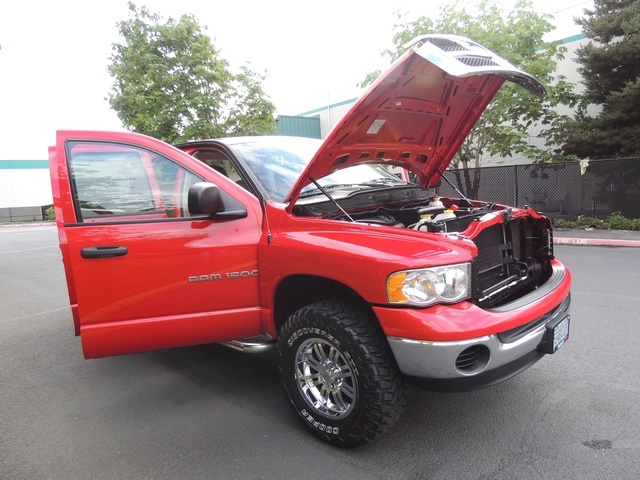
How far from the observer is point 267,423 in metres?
2.84

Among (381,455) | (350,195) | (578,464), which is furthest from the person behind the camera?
(350,195)

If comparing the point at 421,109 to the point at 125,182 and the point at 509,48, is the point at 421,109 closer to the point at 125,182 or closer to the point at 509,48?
the point at 125,182

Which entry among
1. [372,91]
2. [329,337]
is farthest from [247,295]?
[372,91]

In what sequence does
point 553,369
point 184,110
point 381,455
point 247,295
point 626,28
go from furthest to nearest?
point 184,110 < point 626,28 < point 553,369 < point 247,295 < point 381,455

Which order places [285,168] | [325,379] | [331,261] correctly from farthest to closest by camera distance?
[285,168] → [325,379] → [331,261]

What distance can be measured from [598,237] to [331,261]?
Result: 35.3 ft

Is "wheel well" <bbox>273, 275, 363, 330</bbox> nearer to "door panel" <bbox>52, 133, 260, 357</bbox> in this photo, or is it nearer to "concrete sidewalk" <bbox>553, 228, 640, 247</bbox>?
"door panel" <bbox>52, 133, 260, 357</bbox>

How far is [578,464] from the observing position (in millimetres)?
2299

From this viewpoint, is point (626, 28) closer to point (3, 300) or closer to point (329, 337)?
point (329, 337)

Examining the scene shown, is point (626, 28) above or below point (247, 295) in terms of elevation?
above

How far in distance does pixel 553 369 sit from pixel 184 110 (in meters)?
15.1

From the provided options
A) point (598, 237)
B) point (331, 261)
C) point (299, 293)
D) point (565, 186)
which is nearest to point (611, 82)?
point (565, 186)

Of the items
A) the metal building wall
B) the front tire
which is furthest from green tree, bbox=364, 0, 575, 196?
the metal building wall

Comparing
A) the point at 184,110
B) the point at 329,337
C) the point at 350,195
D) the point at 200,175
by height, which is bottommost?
the point at 329,337
